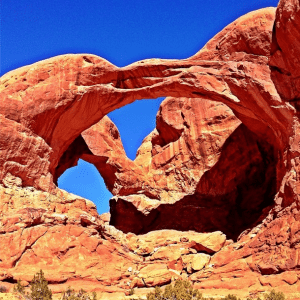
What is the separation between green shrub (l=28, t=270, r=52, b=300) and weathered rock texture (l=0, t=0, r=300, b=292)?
921 millimetres

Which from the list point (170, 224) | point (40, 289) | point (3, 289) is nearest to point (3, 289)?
point (3, 289)

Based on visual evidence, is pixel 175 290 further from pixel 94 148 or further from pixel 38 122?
pixel 94 148

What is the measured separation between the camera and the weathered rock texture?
773 inches

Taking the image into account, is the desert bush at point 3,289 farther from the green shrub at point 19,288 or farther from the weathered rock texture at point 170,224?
the weathered rock texture at point 170,224

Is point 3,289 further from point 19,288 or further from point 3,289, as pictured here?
point 19,288

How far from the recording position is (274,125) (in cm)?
2269

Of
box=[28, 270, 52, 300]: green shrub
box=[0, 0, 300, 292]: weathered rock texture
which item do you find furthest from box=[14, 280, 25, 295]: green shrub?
box=[0, 0, 300, 292]: weathered rock texture

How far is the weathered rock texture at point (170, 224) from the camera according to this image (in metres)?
19.6

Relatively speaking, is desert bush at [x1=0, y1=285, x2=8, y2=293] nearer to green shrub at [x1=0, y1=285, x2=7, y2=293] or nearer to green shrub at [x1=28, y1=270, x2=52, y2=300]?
green shrub at [x1=0, y1=285, x2=7, y2=293]

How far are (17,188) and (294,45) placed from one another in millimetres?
12524

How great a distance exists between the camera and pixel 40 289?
1684 cm

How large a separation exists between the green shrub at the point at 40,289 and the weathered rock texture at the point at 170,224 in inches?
36.3

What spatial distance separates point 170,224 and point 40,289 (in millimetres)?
14394

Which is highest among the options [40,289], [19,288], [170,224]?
[170,224]
